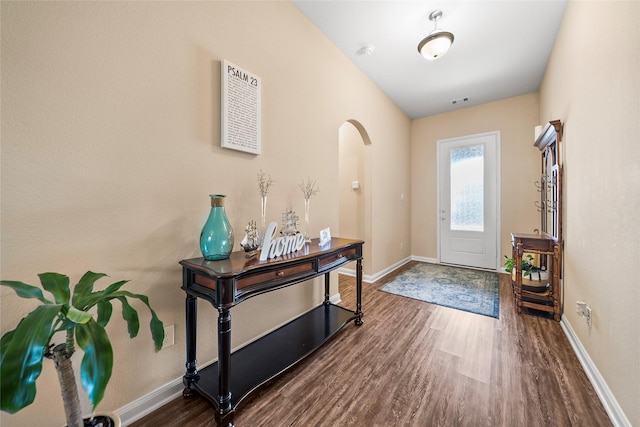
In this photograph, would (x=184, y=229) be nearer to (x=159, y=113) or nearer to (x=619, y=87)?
(x=159, y=113)

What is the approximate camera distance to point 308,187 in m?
2.29

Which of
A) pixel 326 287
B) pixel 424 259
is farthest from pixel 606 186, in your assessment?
pixel 424 259

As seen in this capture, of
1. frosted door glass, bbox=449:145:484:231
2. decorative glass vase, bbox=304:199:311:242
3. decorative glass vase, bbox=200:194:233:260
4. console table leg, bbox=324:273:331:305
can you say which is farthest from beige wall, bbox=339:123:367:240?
decorative glass vase, bbox=200:194:233:260

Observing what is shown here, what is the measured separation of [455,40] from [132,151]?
3.17m

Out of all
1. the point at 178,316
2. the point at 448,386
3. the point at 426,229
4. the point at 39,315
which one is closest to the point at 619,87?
the point at 448,386

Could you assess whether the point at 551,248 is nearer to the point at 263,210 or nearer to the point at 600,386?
the point at 600,386

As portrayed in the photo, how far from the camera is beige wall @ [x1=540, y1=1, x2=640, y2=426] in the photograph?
1.15 metres

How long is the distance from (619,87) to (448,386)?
1924 mm

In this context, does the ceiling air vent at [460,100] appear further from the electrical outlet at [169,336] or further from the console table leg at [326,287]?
the electrical outlet at [169,336]

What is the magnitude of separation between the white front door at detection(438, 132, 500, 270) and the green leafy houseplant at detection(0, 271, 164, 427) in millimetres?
4650

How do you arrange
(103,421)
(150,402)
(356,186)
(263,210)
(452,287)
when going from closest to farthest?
(103,421), (150,402), (263,210), (452,287), (356,186)

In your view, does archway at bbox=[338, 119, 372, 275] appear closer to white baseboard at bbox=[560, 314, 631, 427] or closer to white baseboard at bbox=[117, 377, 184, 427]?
white baseboard at bbox=[560, 314, 631, 427]

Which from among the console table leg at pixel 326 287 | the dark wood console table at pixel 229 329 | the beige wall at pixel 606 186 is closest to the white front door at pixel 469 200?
the beige wall at pixel 606 186

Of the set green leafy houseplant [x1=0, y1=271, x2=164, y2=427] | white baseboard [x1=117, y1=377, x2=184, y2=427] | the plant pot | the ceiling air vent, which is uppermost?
the ceiling air vent
